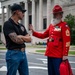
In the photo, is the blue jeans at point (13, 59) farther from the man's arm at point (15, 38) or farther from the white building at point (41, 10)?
the white building at point (41, 10)

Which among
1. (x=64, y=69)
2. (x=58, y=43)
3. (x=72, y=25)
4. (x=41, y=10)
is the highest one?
(x=41, y=10)

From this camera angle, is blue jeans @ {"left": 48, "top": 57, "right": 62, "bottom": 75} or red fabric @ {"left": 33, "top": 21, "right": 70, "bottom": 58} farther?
blue jeans @ {"left": 48, "top": 57, "right": 62, "bottom": 75}

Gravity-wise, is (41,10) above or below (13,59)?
above

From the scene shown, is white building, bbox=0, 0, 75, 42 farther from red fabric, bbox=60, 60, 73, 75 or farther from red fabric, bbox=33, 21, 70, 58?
red fabric, bbox=60, 60, 73, 75

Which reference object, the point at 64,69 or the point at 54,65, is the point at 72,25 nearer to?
the point at 54,65

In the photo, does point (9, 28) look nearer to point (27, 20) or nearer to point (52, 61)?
point (52, 61)

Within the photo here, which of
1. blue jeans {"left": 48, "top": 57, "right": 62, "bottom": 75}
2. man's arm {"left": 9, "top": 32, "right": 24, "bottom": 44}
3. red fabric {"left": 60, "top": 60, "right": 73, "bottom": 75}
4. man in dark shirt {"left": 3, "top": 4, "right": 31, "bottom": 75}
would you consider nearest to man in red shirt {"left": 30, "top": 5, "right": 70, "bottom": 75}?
blue jeans {"left": 48, "top": 57, "right": 62, "bottom": 75}

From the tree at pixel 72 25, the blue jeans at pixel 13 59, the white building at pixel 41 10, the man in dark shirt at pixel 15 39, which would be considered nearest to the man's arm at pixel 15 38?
the man in dark shirt at pixel 15 39

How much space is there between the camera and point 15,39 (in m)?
6.00

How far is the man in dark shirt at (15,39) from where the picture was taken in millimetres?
6020

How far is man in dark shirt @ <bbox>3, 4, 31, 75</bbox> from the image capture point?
237 inches

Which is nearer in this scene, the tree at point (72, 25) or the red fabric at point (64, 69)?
the red fabric at point (64, 69)

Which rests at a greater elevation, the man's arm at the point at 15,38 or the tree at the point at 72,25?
the man's arm at the point at 15,38

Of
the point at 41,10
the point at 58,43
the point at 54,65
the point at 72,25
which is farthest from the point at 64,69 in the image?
the point at 41,10
